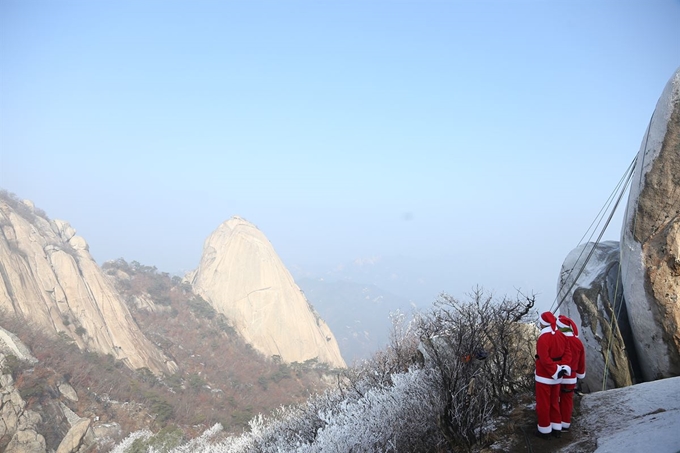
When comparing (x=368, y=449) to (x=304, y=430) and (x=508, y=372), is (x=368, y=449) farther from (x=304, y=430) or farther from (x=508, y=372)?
(x=304, y=430)

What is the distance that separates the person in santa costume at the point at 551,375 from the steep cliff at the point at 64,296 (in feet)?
110

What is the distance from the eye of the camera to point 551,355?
5582 millimetres

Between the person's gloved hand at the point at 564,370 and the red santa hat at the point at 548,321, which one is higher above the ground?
the red santa hat at the point at 548,321

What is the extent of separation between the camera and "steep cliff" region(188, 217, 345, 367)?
56094 mm

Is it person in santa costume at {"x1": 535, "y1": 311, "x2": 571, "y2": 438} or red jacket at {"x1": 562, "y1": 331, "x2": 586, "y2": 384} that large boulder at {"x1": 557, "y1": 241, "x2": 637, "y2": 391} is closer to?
red jacket at {"x1": 562, "y1": 331, "x2": 586, "y2": 384}

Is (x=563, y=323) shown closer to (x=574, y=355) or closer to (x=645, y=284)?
(x=574, y=355)

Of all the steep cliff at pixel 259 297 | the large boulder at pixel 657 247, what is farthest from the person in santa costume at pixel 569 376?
the steep cliff at pixel 259 297

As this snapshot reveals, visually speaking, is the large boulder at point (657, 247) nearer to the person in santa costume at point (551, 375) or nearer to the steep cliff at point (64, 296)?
the person in santa costume at point (551, 375)

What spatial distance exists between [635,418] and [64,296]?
39.3 m

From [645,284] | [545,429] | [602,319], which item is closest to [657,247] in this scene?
[645,284]

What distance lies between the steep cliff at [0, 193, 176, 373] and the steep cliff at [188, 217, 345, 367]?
55.3 ft

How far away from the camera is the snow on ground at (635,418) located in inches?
183

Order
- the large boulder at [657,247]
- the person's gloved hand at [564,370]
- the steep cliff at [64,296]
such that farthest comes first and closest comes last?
the steep cliff at [64,296], the large boulder at [657,247], the person's gloved hand at [564,370]

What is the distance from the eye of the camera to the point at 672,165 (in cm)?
681
